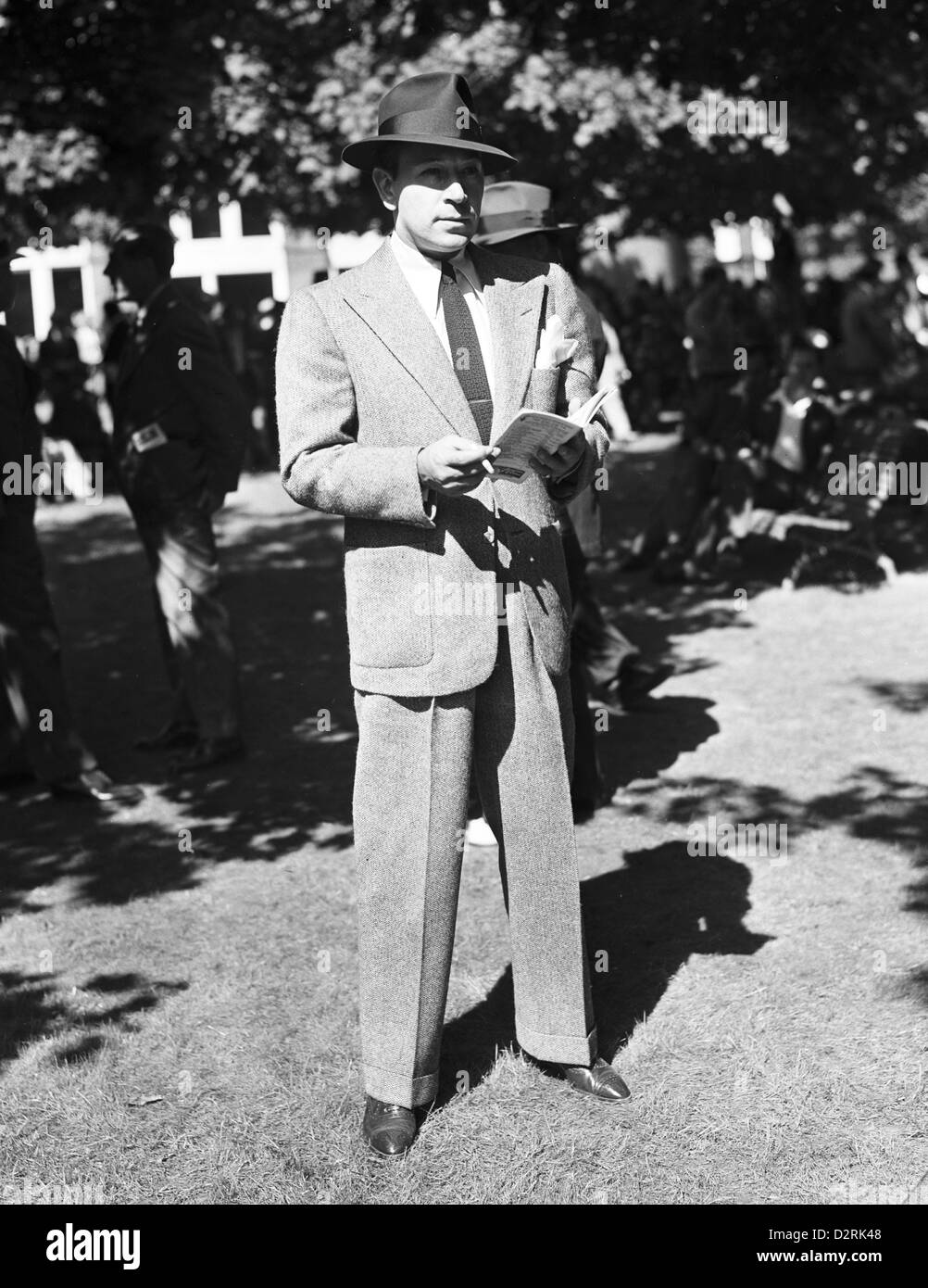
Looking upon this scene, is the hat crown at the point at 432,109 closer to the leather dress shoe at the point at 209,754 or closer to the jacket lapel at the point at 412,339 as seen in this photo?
the jacket lapel at the point at 412,339

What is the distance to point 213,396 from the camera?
7559mm

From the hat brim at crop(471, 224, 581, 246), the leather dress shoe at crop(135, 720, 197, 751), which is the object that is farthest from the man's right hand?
the leather dress shoe at crop(135, 720, 197, 751)

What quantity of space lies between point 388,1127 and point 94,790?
3.59 metres

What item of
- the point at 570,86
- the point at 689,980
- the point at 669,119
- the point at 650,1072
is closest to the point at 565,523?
the point at 689,980

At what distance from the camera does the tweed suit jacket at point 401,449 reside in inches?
154

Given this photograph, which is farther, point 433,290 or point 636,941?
point 636,941

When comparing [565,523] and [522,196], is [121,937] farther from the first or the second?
[522,196]

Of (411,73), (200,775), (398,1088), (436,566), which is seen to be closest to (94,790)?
(200,775)

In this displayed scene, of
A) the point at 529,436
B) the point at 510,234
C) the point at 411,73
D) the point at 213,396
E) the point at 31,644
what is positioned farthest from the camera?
the point at 411,73

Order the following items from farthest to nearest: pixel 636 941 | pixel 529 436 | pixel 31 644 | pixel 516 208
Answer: pixel 31 644, pixel 516 208, pixel 636 941, pixel 529 436

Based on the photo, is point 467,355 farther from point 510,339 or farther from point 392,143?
point 392,143

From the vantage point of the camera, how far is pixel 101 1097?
444 cm

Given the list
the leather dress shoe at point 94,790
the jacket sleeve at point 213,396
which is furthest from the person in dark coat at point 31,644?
the jacket sleeve at point 213,396

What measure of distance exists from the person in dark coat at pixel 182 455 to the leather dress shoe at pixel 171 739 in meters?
0.23
